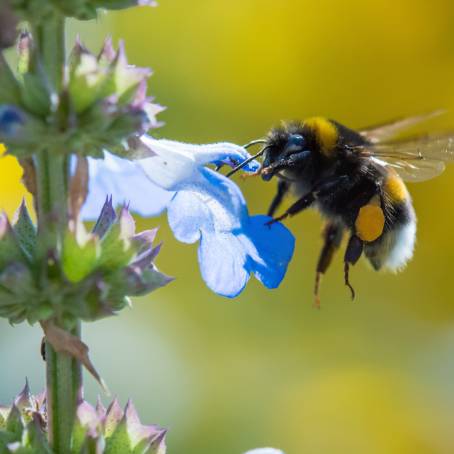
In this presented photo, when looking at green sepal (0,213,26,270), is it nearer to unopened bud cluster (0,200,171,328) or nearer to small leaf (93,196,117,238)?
unopened bud cluster (0,200,171,328)

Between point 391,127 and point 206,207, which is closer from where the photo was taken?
point 206,207

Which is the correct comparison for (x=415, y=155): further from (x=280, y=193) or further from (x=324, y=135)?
(x=280, y=193)

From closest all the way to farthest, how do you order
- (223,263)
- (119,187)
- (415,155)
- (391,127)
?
(223,263) < (119,187) < (415,155) < (391,127)

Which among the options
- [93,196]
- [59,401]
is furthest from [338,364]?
[59,401]

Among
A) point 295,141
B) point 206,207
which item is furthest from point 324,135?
point 206,207

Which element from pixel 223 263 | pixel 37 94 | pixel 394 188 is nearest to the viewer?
pixel 37 94

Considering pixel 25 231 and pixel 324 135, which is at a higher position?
pixel 324 135

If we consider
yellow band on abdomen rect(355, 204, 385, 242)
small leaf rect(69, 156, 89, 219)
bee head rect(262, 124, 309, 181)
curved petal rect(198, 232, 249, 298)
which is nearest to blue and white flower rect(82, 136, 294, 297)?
curved petal rect(198, 232, 249, 298)

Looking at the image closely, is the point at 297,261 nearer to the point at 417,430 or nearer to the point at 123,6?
the point at 417,430

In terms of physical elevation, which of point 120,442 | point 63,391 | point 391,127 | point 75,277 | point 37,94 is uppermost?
point 391,127
